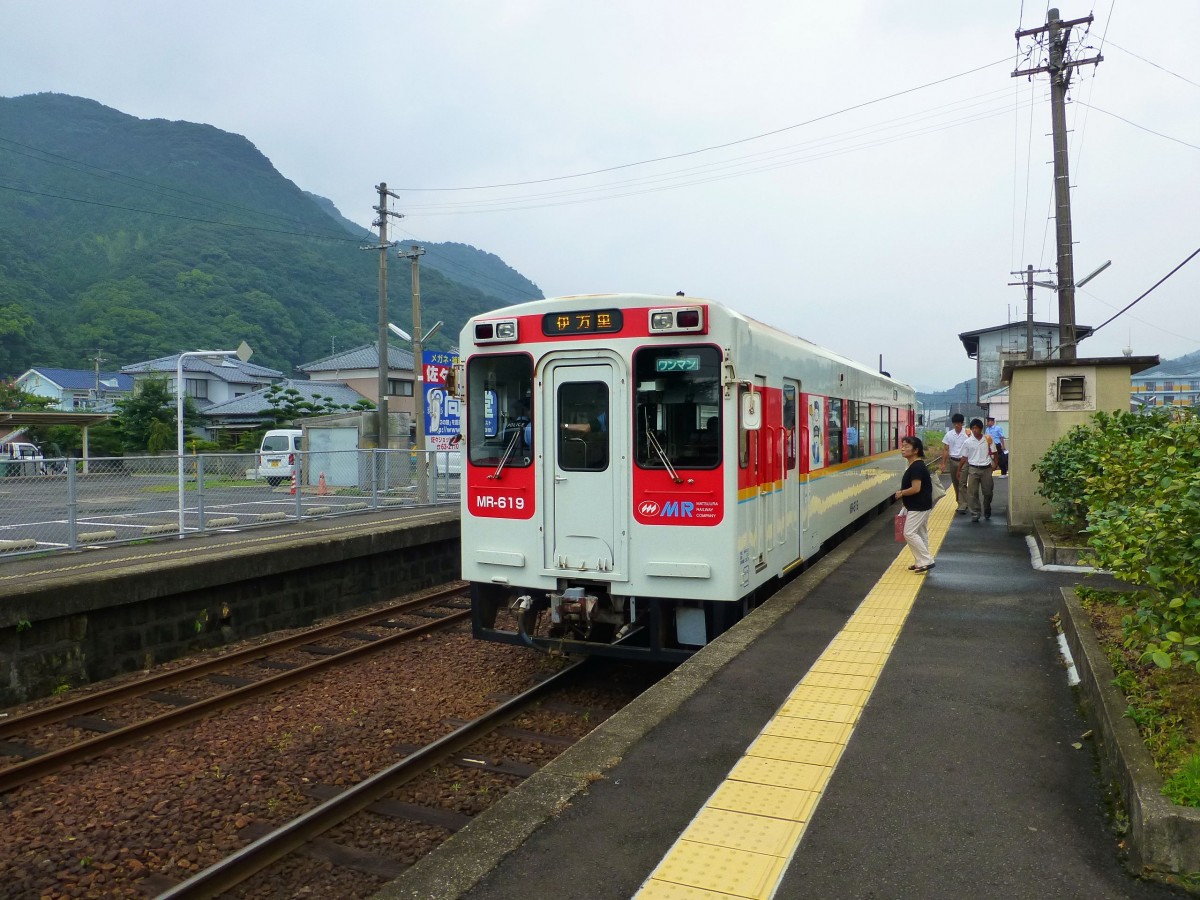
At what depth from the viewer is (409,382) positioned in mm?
53781

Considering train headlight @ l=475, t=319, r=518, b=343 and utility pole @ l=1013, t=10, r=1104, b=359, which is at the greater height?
utility pole @ l=1013, t=10, r=1104, b=359

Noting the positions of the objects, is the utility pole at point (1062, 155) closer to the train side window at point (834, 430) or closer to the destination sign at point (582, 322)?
the train side window at point (834, 430)

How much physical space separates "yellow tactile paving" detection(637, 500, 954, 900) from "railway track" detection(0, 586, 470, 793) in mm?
4542

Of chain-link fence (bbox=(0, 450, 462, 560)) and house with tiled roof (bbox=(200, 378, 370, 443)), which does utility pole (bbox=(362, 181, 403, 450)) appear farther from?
house with tiled roof (bbox=(200, 378, 370, 443))

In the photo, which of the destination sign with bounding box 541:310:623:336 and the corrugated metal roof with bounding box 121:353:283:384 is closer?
the destination sign with bounding box 541:310:623:336

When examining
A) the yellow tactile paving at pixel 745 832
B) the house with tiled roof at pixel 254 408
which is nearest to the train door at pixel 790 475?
the yellow tactile paving at pixel 745 832

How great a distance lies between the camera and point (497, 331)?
6.94m

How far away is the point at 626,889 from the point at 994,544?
9.65 metres

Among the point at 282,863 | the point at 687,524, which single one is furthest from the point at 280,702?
the point at 687,524

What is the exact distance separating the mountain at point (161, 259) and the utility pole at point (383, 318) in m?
30.6

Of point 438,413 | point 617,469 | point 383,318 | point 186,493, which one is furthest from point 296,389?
point 617,469

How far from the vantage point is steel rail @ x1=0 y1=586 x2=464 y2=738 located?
22.0ft

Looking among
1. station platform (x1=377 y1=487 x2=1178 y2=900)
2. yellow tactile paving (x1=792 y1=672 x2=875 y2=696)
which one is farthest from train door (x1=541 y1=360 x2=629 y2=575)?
yellow tactile paving (x1=792 y1=672 x2=875 y2=696)

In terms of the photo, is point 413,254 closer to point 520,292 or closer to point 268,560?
point 268,560
